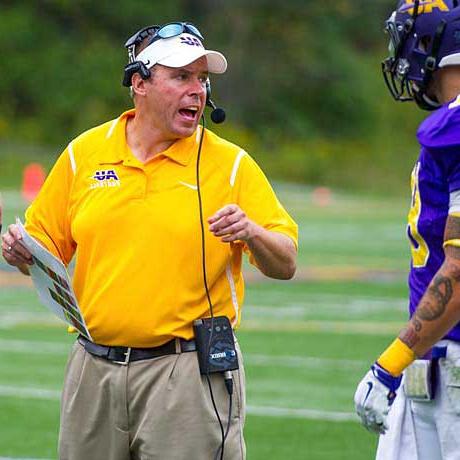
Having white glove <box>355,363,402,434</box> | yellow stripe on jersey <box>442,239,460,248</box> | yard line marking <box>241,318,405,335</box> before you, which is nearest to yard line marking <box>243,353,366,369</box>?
yard line marking <box>241,318,405,335</box>

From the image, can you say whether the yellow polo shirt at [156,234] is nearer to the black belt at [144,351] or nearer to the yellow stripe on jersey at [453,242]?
the black belt at [144,351]

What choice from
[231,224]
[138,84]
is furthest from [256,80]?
[231,224]

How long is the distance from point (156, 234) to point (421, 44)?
1057 mm

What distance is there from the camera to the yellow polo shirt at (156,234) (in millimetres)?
4945

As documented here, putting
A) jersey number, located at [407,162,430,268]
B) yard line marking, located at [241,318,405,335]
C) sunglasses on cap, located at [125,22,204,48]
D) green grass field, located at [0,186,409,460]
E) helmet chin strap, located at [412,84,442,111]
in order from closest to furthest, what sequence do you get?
jersey number, located at [407,162,430,268], helmet chin strap, located at [412,84,442,111], sunglasses on cap, located at [125,22,204,48], green grass field, located at [0,186,409,460], yard line marking, located at [241,318,405,335]

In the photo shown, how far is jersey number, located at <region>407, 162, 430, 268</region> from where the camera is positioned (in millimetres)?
4602

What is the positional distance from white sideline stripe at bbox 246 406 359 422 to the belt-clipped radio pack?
4.53 m

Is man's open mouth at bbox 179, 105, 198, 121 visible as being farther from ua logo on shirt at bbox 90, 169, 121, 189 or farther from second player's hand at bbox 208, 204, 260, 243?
second player's hand at bbox 208, 204, 260, 243

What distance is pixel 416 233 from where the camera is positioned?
462 centimetres

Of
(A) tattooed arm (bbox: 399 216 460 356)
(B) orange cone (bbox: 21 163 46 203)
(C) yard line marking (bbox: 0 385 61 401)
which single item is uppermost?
(B) orange cone (bbox: 21 163 46 203)

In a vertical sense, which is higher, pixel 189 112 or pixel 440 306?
pixel 189 112

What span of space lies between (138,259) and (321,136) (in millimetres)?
46162

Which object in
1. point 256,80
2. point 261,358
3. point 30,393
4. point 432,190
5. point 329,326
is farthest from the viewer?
point 256,80

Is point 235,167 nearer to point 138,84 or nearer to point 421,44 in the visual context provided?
point 138,84
